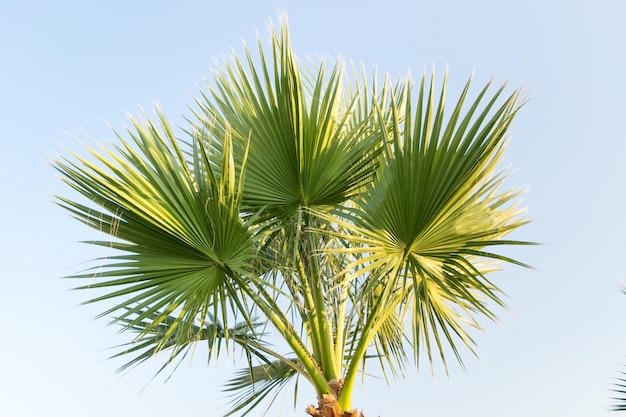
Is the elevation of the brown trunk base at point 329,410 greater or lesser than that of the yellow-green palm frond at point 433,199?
lesser

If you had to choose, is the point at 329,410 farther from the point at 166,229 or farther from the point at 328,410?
the point at 166,229

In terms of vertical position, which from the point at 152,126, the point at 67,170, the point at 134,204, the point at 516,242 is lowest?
the point at 516,242

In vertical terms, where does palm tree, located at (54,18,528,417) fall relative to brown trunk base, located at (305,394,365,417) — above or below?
above

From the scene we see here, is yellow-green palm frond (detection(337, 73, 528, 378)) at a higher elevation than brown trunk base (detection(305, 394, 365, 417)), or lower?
higher

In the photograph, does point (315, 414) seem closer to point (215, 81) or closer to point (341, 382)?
point (341, 382)

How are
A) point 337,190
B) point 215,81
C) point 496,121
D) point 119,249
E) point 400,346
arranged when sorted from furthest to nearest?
point 400,346, point 215,81, point 337,190, point 119,249, point 496,121

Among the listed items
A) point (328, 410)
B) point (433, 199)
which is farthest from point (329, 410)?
point (433, 199)

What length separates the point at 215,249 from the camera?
400 centimetres

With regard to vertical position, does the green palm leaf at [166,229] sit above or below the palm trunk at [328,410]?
above

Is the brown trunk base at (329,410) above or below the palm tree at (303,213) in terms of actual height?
below

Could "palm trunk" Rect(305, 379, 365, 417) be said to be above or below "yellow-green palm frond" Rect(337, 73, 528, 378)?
below

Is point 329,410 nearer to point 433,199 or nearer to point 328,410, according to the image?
point 328,410

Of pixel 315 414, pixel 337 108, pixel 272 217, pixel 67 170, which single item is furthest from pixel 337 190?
pixel 67 170

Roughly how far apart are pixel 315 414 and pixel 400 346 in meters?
1.69
